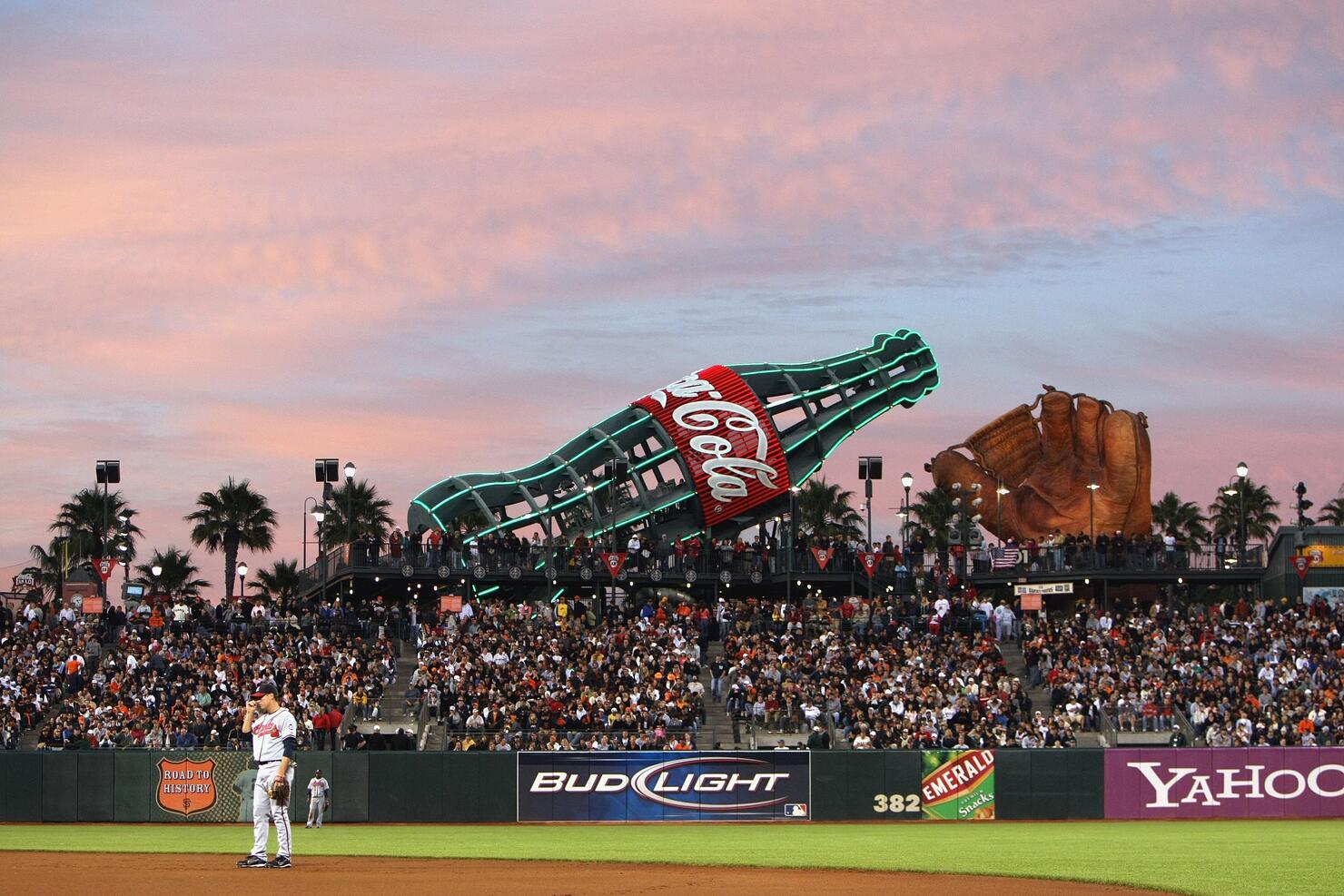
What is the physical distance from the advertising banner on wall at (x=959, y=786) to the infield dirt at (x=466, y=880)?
15763mm

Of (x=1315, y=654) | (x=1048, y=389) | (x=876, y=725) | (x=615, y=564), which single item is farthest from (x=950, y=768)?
(x=1048, y=389)

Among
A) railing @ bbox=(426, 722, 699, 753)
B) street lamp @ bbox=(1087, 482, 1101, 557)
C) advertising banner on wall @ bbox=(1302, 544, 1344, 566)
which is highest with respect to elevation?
street lamp @ bbox=(1087, 482, 1101, 557)

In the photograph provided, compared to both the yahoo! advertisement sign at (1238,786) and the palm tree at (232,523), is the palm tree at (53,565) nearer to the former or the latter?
the palm tree at (232,523)

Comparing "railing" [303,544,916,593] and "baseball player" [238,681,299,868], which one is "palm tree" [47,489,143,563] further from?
"baseball player" [238,681,299,868]

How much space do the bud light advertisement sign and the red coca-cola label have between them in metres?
20.9

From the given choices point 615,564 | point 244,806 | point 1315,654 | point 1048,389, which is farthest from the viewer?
point 1048,389

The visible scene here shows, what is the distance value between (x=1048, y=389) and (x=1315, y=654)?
78.1 ft

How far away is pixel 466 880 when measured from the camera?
21297 millimetres

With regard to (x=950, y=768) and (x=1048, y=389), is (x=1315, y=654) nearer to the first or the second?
(x=950, y=768)

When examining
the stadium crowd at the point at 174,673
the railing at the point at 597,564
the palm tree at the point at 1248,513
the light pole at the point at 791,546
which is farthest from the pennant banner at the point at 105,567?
the palm tree at the point at 1248,513

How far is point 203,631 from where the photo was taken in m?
49.1

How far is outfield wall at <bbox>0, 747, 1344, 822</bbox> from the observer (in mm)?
38406

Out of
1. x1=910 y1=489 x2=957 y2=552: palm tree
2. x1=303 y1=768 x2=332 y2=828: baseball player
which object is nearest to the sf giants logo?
x1=303 y1=768 x2=332 y2=828: baseball player

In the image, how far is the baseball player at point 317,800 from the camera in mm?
35094
